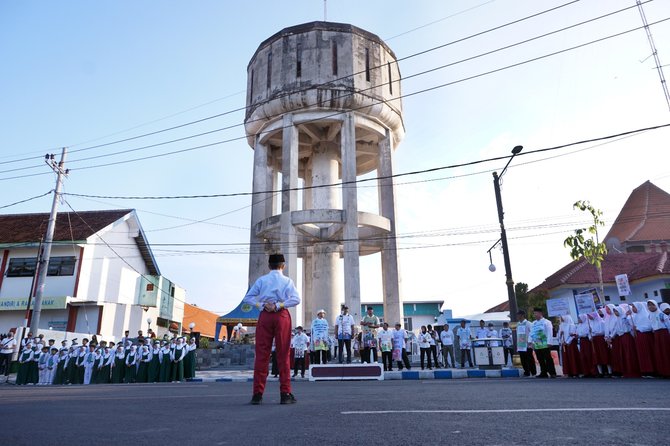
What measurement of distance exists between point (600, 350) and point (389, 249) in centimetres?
1431

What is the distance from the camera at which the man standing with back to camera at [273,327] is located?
17.6 feet

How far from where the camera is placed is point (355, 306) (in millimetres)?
23422

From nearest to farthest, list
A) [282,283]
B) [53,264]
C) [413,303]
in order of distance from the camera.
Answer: [282,283] → [53,264] → [413,303]

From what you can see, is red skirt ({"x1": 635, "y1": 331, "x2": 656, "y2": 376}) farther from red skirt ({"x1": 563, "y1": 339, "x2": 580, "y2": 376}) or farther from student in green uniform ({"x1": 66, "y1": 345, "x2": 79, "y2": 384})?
student in green uniform ({"x1": 66, "y1": 345, "x2": 79, "y2": 384})

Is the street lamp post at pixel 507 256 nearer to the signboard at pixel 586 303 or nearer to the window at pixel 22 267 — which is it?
the signboard at pixel 586 303

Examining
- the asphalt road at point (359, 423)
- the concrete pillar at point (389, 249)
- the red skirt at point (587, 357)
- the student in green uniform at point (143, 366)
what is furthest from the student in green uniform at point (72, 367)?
the red skirt at point (587, 357)

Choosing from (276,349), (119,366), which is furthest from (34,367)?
(276,349)

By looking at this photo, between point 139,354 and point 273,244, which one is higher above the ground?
point 273,244

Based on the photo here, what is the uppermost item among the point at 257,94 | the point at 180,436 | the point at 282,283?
the point at 257,94

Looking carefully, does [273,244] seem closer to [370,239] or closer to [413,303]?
[370,239]

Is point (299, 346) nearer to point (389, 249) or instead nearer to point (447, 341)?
point (447, 341)

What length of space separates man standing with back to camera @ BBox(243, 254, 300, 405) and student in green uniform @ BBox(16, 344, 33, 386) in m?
Answer: 16.6

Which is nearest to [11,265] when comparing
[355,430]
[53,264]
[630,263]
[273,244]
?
[53,264]

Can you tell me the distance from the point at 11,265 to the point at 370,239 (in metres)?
22.9
